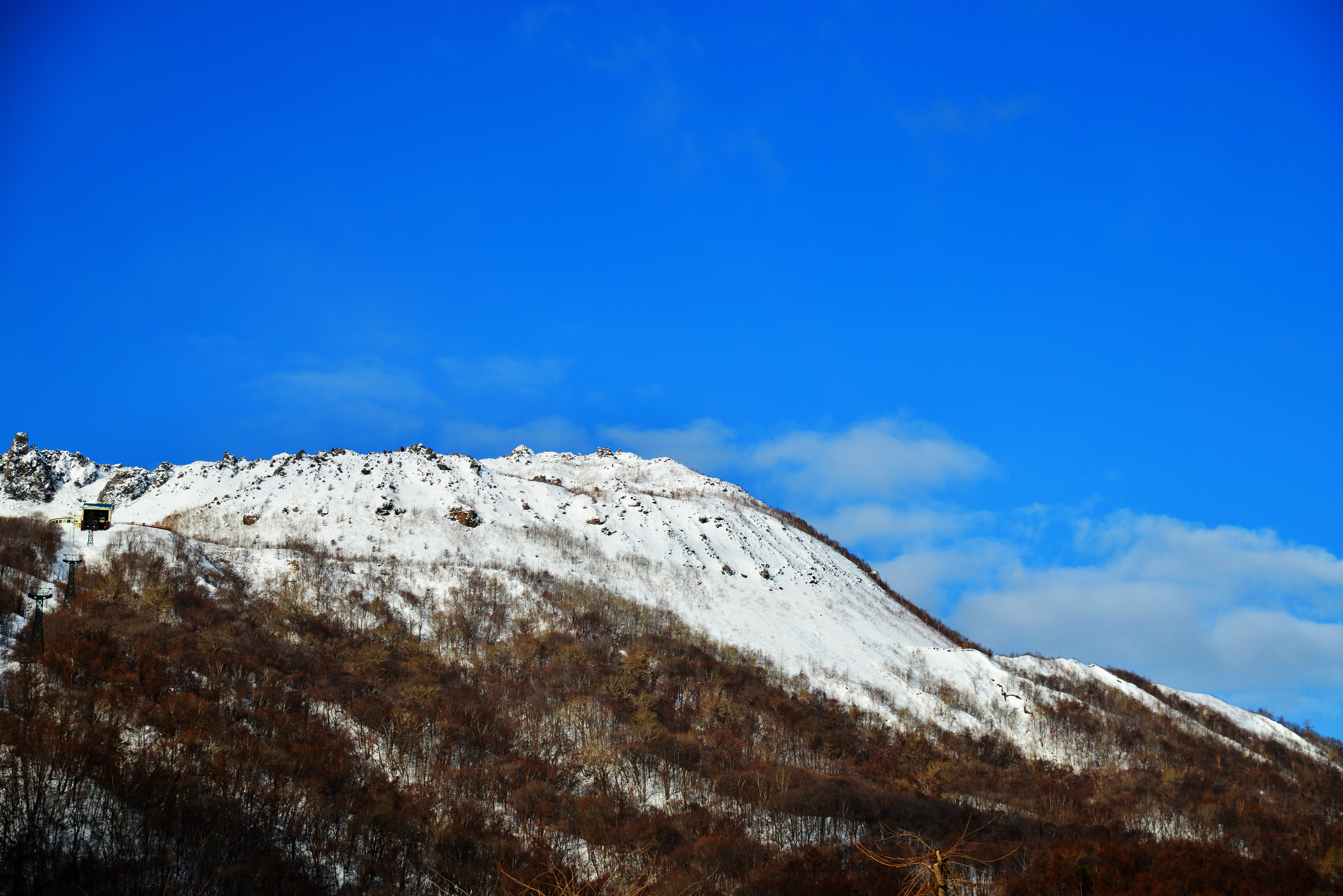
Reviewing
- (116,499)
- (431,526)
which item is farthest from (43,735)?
(116,499)

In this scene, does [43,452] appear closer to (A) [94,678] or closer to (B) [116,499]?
(B) [116,499]

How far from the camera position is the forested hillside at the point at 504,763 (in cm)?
2858

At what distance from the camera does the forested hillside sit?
28.6 m

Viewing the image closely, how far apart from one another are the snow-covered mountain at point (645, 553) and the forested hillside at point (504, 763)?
184 centimetres

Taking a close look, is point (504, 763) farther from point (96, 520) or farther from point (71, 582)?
point (96, 520)

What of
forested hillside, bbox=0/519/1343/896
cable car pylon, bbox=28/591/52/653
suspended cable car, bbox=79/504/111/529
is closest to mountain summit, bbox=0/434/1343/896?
forested hillside, bbox=0/519/1343/896

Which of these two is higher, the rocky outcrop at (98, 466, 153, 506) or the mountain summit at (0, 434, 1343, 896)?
the rocky outcrop at (98, 466, 153, 506)

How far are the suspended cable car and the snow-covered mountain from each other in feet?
3.52

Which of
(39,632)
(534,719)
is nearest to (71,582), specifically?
A: (39,632)

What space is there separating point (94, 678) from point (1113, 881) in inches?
1625

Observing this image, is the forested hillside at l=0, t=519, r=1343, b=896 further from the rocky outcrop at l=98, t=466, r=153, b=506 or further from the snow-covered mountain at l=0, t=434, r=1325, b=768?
the rocky outcrop at l=98, t=466, r=153, b=506

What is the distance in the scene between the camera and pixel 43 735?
28.3 metres

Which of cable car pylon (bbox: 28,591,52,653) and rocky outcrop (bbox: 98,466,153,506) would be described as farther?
rocky outcrop (bbox: 98,466,153,506)

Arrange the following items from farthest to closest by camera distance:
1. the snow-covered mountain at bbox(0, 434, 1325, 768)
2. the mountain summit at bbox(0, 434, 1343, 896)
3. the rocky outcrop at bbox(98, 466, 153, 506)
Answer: the rocky outcrop at bbox(98, 466, 153, 506) → the snow-covered mountain at bbox(0, 434, 1325, 768) → the mountain summit at bbox(0, 434, 1343, 896)
